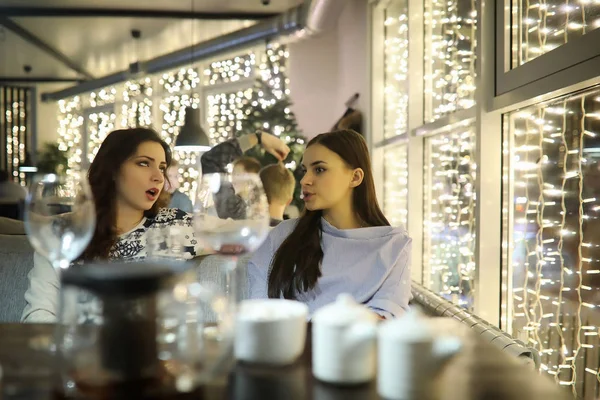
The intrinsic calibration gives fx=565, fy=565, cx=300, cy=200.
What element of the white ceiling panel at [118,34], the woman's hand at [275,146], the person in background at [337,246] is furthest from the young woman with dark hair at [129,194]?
the white ceiling panel at [118,34]

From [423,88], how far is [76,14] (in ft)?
16.0

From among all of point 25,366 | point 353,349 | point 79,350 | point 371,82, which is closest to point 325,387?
point 353,349

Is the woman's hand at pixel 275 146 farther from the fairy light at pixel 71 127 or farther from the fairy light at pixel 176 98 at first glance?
the fairy light at pixel 71 127

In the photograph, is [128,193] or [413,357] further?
[128,193]

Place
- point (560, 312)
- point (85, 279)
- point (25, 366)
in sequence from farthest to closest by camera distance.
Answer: point (560, 312) < point (25, 366) < point (85, 279)

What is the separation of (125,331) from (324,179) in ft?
4.22

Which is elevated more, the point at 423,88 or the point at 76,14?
the point at 76,14

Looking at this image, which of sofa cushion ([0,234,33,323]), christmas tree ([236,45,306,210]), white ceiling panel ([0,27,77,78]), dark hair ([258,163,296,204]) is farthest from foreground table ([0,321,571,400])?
white ceiling panel ([0,27,77,78])

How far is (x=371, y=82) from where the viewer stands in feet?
15.5

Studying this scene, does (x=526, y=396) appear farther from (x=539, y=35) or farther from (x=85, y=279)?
(x=539, y=35)

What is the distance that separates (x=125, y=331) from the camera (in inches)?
25.4

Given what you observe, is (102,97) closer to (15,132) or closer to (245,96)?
(15,132)

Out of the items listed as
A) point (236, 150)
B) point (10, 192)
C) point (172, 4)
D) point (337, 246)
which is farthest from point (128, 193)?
point (10, 192)

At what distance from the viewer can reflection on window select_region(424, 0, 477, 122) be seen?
112 inches
